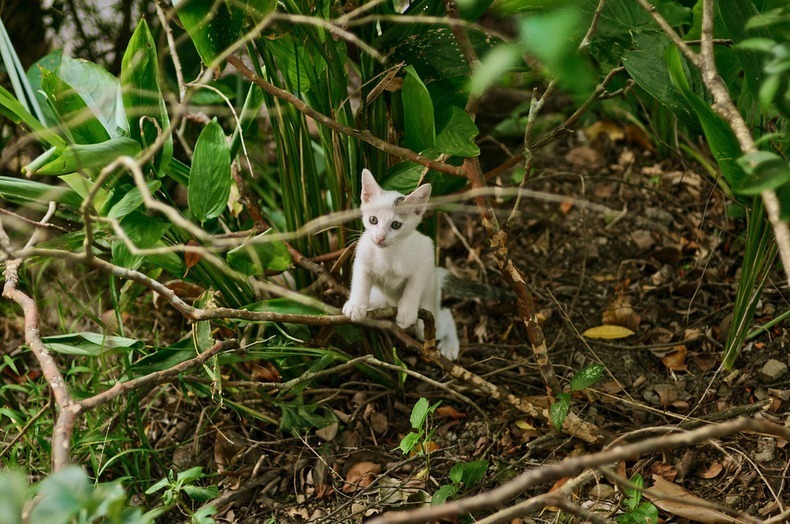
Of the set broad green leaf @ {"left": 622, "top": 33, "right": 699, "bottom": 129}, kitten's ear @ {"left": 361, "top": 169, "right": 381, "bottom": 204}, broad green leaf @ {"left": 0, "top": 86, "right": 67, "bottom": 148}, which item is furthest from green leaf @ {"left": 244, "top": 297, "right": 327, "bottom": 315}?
broad green leaf @ {"left": 622, "top": 33, "right": 699, "bottom": 129}

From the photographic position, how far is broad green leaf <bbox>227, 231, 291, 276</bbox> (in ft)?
6.26

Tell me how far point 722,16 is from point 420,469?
1436 mm

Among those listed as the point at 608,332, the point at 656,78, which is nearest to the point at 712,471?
the point at 608,332

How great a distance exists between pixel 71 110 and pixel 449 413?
142 centimetres

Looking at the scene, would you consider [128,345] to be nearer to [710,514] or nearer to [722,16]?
[710,514]

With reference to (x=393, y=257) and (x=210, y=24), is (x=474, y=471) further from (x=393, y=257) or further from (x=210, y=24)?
(x=210, y=24)

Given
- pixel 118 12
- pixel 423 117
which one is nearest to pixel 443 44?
pixel 423 117

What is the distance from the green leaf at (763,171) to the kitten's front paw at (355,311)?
1.06 meters

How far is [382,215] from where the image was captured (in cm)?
197

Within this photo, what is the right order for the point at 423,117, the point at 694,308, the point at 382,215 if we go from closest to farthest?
the point at 423,117 → the point at 382,215 → the point at 694,308

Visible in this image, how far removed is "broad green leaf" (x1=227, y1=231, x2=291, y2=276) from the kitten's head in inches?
10.1

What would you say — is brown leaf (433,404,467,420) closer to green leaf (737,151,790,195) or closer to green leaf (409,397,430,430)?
green leaf (409,397,430,430)

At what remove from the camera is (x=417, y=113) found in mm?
1847

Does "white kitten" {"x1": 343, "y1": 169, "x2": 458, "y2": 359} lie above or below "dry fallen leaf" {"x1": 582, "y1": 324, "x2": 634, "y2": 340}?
above
